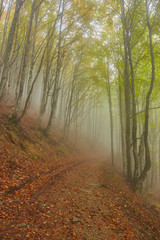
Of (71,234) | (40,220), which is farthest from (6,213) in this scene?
(71,234)

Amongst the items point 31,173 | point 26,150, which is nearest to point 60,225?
point 31,173

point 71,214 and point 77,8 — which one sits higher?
point 77,8

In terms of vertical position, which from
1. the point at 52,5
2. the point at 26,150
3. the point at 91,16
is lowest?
the point at 26,150

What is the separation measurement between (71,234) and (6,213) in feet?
5.24

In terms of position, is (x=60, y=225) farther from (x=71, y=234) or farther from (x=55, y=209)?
(x=55, y=209)

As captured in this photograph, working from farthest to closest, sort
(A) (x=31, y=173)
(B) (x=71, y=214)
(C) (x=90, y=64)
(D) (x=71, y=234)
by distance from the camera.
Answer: (C) (x=90, y=64) → (A) (x=31, y=173) → (B) (x=71, y=214) → (D) (x=71, y=234)

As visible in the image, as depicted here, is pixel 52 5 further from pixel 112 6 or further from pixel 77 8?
pixel 112 6

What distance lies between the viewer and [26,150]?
305 inches

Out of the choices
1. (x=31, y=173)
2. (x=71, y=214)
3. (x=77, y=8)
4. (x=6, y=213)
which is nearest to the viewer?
(x=6, y=213)

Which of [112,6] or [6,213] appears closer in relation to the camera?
[6,213]

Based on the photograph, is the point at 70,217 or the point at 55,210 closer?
the point at 70,217

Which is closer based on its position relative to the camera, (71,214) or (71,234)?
(71,234)

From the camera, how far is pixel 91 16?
11.3 metres

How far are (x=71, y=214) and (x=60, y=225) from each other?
0.62 metres
